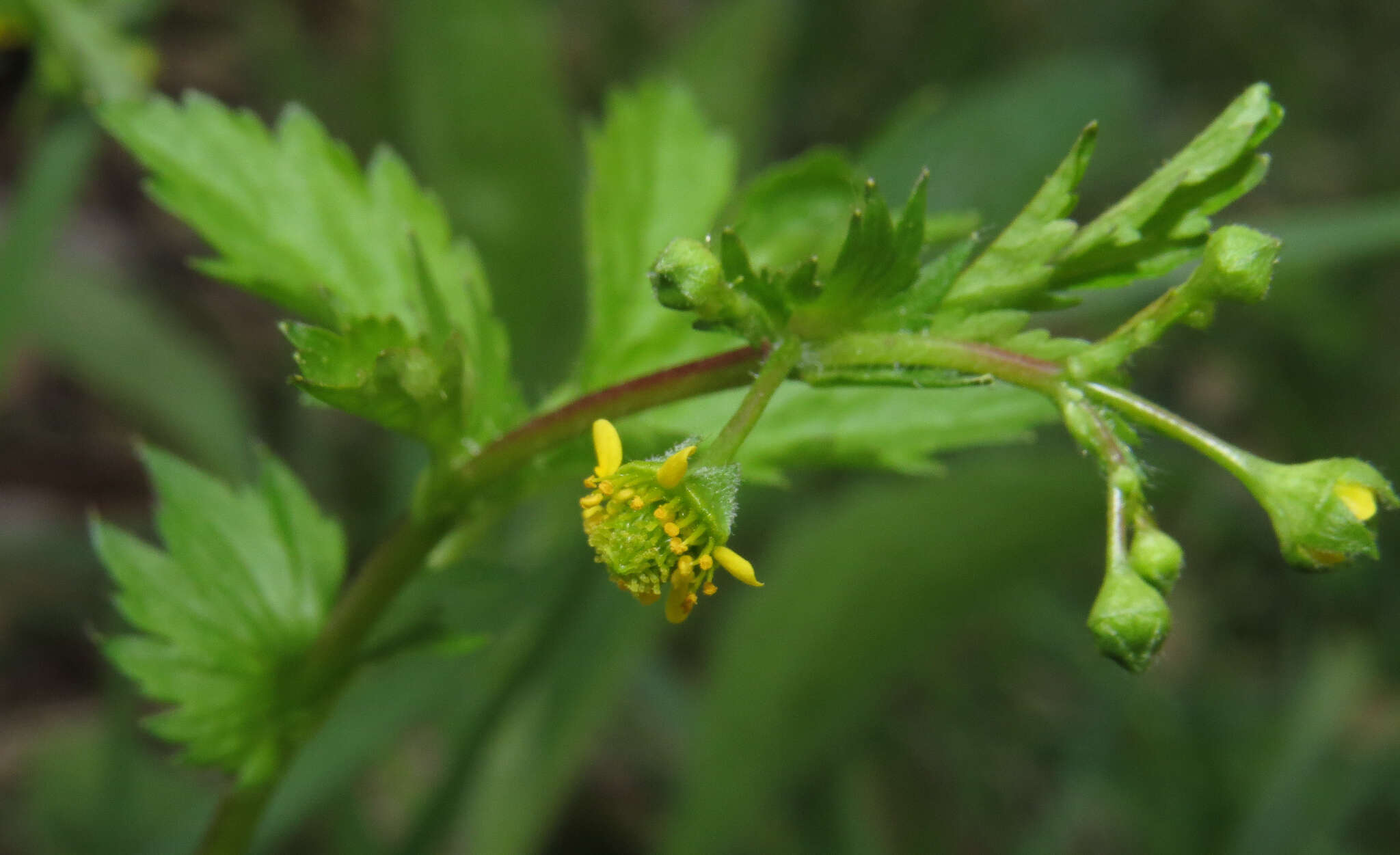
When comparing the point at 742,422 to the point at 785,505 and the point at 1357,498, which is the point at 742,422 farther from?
the point at 785,505

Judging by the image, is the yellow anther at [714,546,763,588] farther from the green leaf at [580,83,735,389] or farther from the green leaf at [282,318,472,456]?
the green leaf at [580,83,735,389]

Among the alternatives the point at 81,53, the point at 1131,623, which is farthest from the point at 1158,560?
the point at 81,53

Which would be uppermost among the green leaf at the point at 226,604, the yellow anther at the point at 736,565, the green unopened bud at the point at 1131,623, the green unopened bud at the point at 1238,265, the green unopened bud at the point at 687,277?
the green unopened bud at the point at 1238,265

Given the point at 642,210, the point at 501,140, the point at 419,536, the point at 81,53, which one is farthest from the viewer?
the point at 501,140

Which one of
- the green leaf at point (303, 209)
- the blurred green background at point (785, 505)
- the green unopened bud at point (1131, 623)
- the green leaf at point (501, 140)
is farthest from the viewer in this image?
the green leaf at point (501, 140)

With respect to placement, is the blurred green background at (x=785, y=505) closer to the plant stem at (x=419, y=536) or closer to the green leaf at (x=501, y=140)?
the green leaf at (x=501, y=140)

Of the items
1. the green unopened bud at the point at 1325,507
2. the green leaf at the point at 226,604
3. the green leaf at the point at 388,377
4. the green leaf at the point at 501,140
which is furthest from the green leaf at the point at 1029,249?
the green leaf at the point at 501,140
